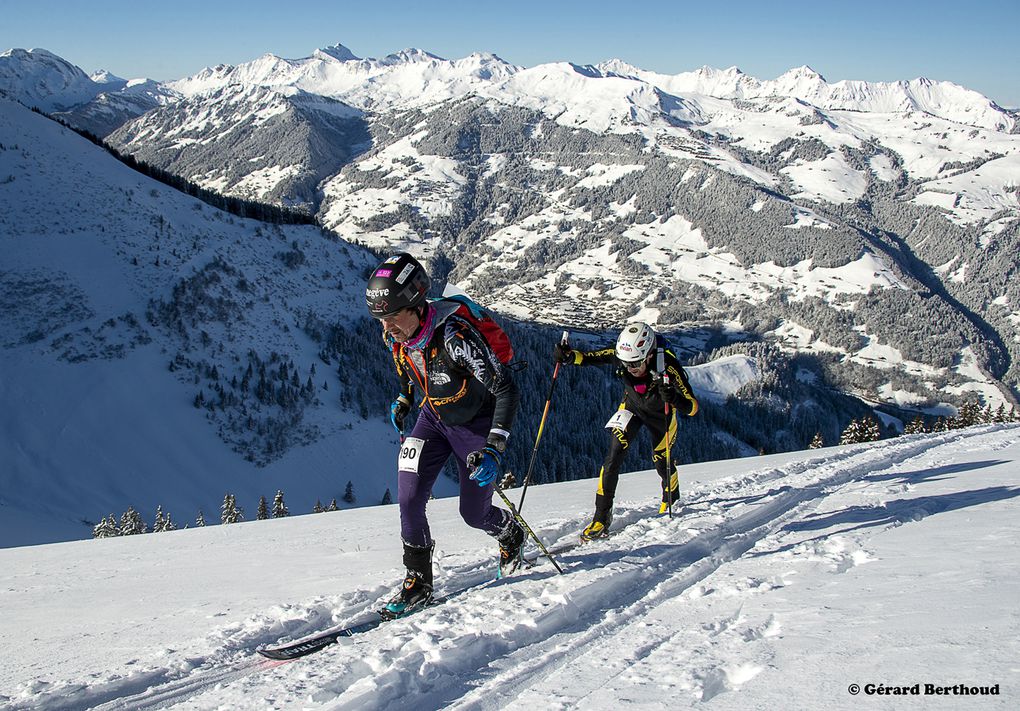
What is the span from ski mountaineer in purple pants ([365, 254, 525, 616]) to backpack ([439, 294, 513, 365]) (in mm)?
52

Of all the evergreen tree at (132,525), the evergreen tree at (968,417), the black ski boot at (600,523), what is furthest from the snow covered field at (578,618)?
the evergreen tree at (968,417)

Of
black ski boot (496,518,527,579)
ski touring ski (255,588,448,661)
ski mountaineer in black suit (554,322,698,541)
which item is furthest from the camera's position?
ski mountaineer in black suit (554,322,698,541)

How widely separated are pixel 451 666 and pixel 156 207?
96891mm

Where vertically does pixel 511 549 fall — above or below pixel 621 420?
below

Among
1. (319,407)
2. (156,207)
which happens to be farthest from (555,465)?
(156,207)

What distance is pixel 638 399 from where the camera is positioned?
10.8m

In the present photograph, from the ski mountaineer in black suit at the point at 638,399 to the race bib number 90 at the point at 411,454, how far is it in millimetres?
3494

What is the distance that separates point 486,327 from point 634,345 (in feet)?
13.3

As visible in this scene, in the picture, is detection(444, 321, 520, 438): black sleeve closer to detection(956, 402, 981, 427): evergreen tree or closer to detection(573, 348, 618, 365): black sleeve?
detection(573, 348, 618, 365): black sleeve

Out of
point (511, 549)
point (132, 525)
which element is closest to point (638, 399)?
point (511, 549)

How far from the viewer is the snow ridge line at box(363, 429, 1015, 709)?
4453 mm

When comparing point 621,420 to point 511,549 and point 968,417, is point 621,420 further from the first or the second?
point 968,417

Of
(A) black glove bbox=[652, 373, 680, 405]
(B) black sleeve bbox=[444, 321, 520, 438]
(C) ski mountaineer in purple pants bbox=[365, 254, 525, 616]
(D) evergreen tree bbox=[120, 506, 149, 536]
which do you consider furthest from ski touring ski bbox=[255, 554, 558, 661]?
(D) evergreen tree bbox=[120, 506, 149, 536]

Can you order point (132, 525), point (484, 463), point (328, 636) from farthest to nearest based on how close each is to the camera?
point (132, 525), point (484, 463), point (328, 636)
